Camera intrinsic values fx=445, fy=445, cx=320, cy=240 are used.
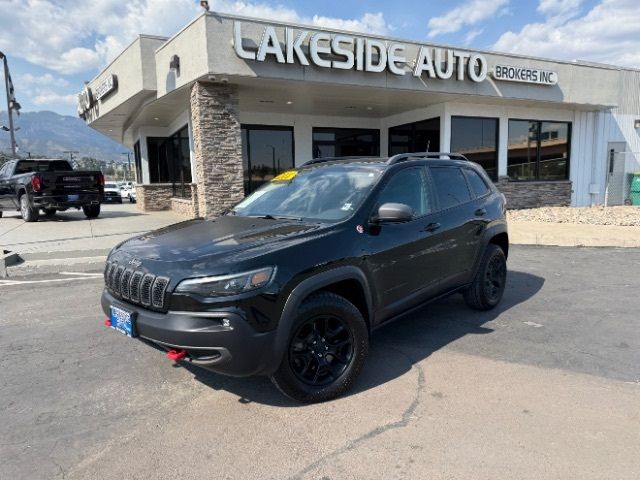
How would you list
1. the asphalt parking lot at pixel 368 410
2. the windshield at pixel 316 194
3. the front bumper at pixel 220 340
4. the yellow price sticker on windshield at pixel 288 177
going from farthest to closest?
the yellow price sticker on windshield at pixel 288 177 < the windshield at pixel 316 194 < the front bumper at pixel 220 340 < the asphalt parking lot at pixel 368 410

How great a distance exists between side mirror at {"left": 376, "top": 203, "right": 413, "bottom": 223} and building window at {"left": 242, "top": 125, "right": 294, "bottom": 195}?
12976 mm

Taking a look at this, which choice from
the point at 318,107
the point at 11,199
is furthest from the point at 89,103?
the point at 318,107

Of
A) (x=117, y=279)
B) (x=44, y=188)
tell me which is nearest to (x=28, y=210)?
(x=44, y=188)

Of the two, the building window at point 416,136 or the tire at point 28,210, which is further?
the building window at point 416,136

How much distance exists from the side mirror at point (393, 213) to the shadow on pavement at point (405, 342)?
3.29 ft

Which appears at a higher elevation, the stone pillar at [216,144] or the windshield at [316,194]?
the stone pillar at [216,144]

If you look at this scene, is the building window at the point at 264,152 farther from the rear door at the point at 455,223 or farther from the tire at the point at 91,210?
the rear door at the point at 455,223

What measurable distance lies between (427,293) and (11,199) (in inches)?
605

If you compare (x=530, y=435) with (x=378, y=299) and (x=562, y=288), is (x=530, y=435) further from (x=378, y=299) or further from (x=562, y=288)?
(x=562, y=288)

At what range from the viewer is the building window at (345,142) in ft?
57.2

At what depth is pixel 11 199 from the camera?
48.0ft

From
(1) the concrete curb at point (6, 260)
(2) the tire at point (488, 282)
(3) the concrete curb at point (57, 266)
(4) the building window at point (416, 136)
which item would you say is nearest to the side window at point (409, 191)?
(2) the tire at point (488, 282)

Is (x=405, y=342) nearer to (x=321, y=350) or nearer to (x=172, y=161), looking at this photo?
(x=321, y=350)

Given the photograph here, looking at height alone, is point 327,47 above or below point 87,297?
above
